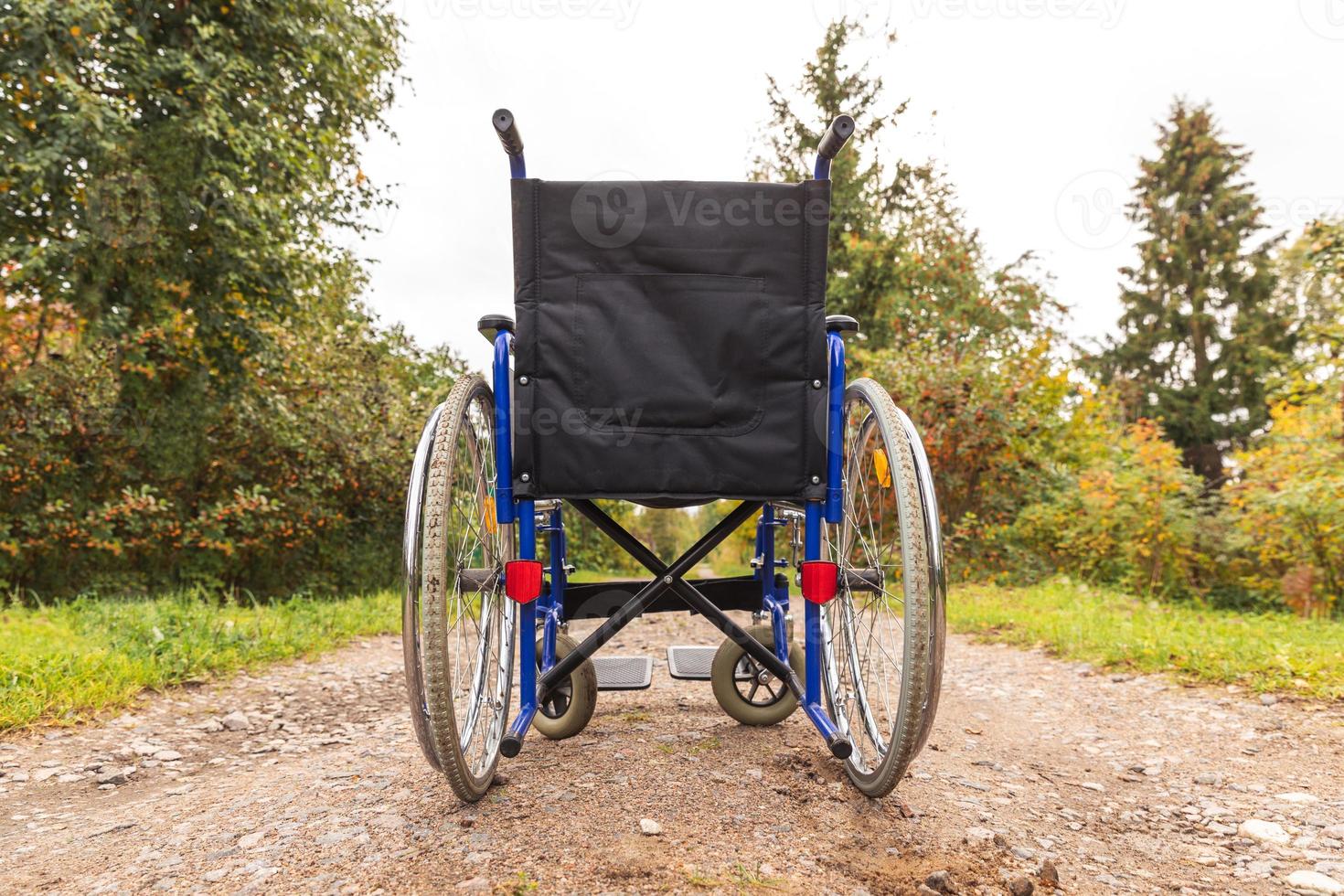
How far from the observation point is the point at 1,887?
155cm

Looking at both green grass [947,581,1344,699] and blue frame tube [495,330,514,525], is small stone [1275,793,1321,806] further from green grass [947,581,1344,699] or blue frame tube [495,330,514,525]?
blue frame tube [495,330,514,525]

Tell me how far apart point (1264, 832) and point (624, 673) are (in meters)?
1.70

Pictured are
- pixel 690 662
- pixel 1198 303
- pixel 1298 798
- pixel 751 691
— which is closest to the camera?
pixel 1298 798

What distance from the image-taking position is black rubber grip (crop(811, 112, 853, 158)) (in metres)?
1.87

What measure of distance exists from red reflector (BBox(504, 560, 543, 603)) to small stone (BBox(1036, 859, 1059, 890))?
1.23 meters

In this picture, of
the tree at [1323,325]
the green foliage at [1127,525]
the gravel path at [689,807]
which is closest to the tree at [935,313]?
the green foliage at [1127,525]

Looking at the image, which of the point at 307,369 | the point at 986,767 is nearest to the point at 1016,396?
the point at 986,767

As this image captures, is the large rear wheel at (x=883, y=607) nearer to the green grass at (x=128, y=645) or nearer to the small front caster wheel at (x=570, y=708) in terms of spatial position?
the small front caster wheel at (x=570, y=708)

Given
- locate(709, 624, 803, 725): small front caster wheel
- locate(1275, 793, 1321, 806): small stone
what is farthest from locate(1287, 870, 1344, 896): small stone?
locate(709, 624, 803, 725): small front caster wheel

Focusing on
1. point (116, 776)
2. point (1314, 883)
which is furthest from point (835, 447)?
point (116, 776)

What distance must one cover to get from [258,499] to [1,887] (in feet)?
15.4

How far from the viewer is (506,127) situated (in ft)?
6.21

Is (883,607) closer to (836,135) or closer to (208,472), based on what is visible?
(836,135)

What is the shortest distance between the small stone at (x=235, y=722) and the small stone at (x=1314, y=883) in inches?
125
